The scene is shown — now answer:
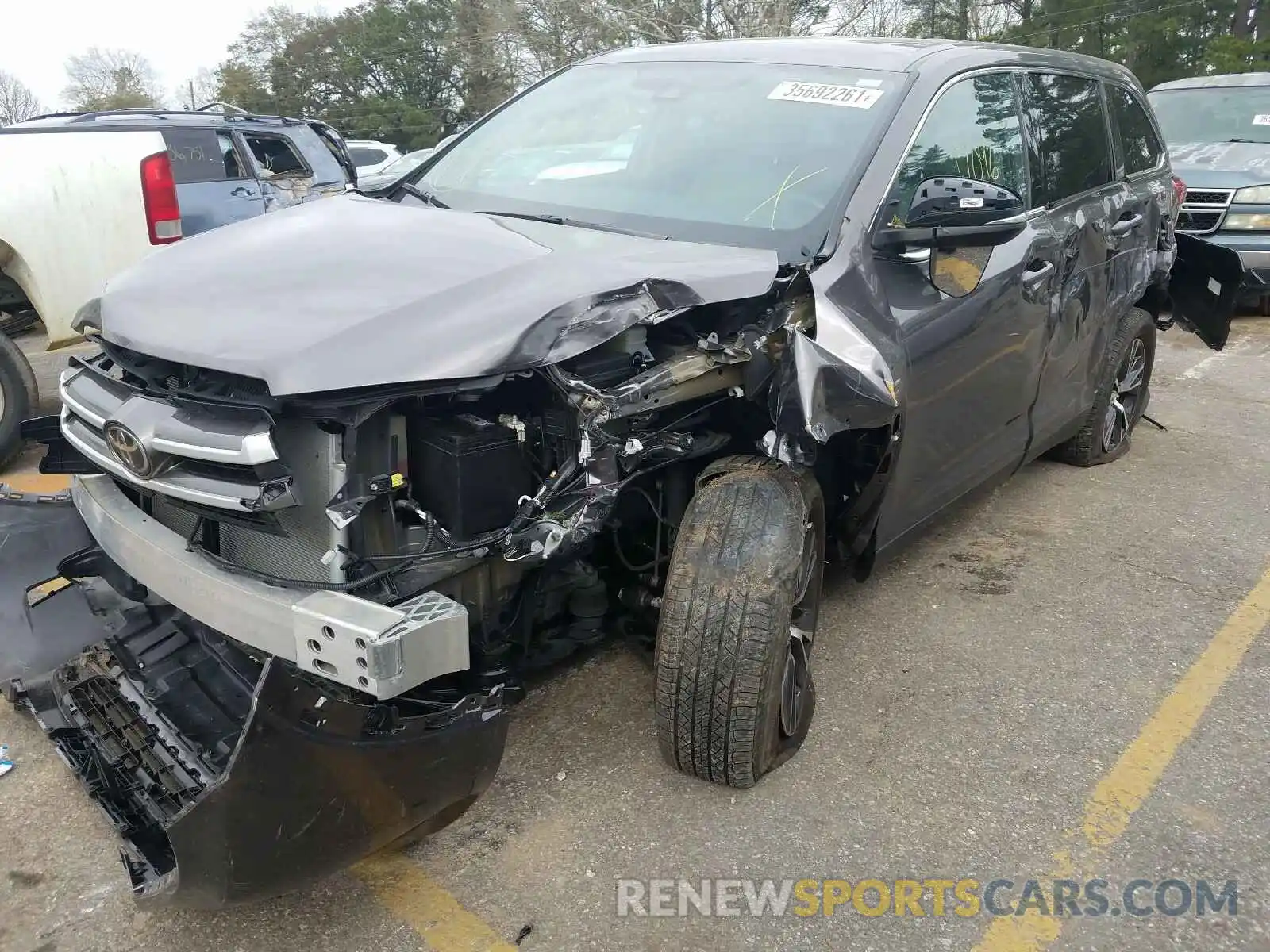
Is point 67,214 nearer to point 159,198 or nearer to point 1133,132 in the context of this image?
point 159,198

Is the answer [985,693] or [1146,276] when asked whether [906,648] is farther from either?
[1146,276]

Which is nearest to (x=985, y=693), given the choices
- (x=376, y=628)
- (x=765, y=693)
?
(x=765, y=693)

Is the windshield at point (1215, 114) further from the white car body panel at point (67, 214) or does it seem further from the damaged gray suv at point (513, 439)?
the white car body panel at point (67, 214)

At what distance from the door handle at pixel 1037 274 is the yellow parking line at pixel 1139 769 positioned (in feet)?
4.63

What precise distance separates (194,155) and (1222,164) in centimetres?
870

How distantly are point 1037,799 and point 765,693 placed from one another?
2.78 feet

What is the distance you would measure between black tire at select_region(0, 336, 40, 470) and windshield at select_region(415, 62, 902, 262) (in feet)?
9.55

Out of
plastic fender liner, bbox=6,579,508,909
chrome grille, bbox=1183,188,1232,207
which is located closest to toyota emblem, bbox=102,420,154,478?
plastic fender liner, bbox=6,579,508,909

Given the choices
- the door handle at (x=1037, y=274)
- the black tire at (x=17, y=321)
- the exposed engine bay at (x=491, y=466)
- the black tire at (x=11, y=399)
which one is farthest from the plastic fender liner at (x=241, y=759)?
the black tire at (x=17, y=321)

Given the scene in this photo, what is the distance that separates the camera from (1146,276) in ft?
16.2

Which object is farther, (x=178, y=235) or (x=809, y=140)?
(x=178, y=235)

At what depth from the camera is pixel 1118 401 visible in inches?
209

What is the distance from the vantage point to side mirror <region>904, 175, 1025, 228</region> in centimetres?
282

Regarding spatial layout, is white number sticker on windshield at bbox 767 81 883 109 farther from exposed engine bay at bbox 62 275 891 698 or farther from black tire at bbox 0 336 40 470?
black tire at bbox 0 336 40 470
